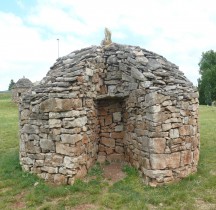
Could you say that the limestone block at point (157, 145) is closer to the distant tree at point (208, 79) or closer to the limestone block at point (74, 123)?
the limestone block at point (74, 123)

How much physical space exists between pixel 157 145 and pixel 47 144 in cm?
273

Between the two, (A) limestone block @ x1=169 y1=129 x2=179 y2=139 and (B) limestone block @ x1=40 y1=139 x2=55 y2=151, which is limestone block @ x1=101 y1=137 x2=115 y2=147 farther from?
(A) limestone block @ x1=169 y1=129 x2=179 y2=139

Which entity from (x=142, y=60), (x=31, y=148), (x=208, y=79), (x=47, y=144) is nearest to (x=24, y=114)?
(x=31, y=148)

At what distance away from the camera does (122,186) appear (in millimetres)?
7121

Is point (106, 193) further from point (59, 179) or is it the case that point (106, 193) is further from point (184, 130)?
point (184, 130)

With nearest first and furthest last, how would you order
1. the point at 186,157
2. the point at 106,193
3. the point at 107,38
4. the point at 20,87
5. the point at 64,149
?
the point at 106,193
the point at 64,149
the point at 186,157
the point at 107,38
the point at 20,87

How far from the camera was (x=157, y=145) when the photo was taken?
7.12m

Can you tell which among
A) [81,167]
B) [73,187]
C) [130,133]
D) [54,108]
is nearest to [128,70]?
[130,133]

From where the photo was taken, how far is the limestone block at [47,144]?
24.2ft

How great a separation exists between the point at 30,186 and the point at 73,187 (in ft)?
3.71

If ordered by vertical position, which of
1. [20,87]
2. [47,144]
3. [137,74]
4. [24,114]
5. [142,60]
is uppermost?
[20,87]

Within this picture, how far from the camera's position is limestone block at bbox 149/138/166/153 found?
7.12 m

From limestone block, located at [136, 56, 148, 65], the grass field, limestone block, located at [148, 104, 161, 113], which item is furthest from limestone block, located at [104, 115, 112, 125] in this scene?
limestone block, located at [136, 56, 148, 65]

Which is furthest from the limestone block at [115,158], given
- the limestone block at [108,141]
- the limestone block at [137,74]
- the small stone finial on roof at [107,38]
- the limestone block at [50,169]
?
the small stone finial on roof at [107,38]
